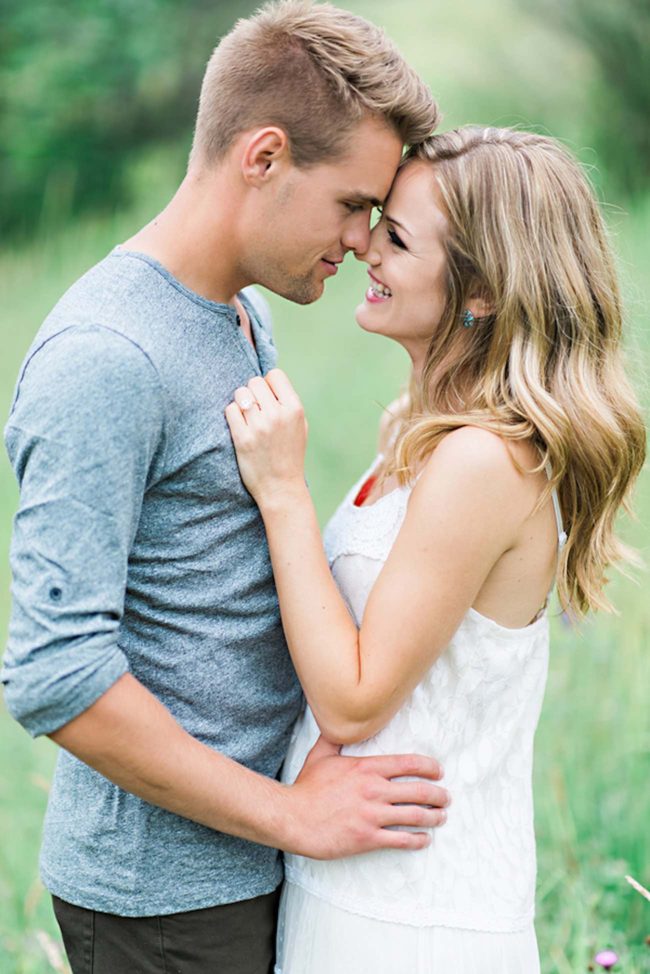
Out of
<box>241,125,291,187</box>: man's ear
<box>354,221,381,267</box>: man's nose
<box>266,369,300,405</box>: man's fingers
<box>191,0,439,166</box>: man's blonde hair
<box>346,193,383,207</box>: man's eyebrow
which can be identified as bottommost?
<box>266,369,300,405</box>: man's fingers

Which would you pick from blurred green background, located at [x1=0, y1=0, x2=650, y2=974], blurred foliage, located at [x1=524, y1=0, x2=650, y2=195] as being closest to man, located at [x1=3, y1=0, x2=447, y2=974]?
blurred green background, located at [x1=0, y1=0, x2=650, y2=974]

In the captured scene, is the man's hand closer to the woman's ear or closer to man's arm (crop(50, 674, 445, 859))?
man's arm (crop(50, 674, 445, 859))

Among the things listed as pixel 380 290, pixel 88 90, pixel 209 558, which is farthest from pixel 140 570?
pixel 88 90

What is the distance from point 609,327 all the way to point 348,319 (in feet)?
10.7

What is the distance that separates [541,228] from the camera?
6.37ft

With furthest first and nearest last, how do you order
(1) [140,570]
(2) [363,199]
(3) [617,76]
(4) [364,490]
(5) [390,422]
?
(3) [617,76] < (5) [390,422] < (4) [364,490] < (2) [363,199] < (1) [140,570]

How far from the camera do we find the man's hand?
1.81 meters

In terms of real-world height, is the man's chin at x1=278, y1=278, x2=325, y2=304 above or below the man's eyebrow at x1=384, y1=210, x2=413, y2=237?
below

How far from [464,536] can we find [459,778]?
0.42m

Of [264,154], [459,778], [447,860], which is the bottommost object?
[447,860]

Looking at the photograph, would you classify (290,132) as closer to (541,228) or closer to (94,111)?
(541,228)

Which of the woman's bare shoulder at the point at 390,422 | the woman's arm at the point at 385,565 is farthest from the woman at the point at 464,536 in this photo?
the woman's bare shoulder at the point at 390,422

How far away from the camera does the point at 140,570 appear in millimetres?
1748

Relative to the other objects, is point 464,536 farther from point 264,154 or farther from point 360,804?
point 264,154
